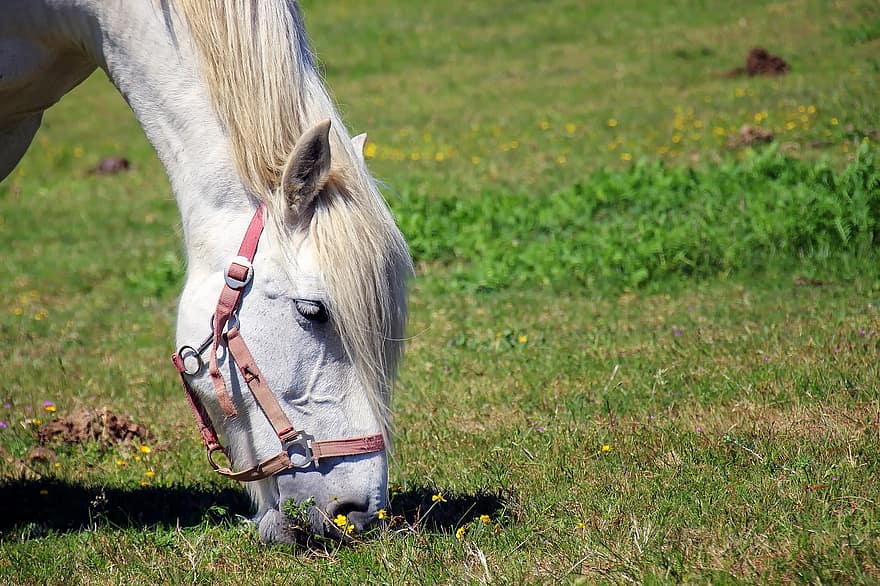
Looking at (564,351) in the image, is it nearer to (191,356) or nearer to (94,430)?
(94,430)

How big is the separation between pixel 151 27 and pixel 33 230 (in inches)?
333

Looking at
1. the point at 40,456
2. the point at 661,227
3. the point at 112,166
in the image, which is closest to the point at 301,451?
the point at 40,456

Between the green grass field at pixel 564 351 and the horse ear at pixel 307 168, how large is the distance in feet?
1.38

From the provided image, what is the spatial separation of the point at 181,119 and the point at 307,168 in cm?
58

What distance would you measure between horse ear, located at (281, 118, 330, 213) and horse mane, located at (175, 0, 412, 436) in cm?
4

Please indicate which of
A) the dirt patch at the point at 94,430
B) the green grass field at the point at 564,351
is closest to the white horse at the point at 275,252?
the green grass field at the point at 564,351

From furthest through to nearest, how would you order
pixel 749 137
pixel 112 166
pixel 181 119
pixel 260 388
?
pixel 112 166, pixel 749 137, pixel 181 119, pixel 260 388

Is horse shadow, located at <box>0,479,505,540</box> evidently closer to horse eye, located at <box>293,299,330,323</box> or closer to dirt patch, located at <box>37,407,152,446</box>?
dirt patch, located at <box>37,407,152,446</box>

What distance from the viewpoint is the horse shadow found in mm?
3422

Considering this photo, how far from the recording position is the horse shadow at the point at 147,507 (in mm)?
3422

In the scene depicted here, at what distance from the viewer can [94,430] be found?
4641 mm

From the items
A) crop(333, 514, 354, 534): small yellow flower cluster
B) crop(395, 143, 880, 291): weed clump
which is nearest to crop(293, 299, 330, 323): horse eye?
crop(333, 514, 354, 534): small yellow flower cluster

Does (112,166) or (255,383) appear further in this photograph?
(112,166)

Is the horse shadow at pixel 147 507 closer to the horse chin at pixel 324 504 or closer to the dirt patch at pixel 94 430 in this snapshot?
the horse chin at pixel 324 504
